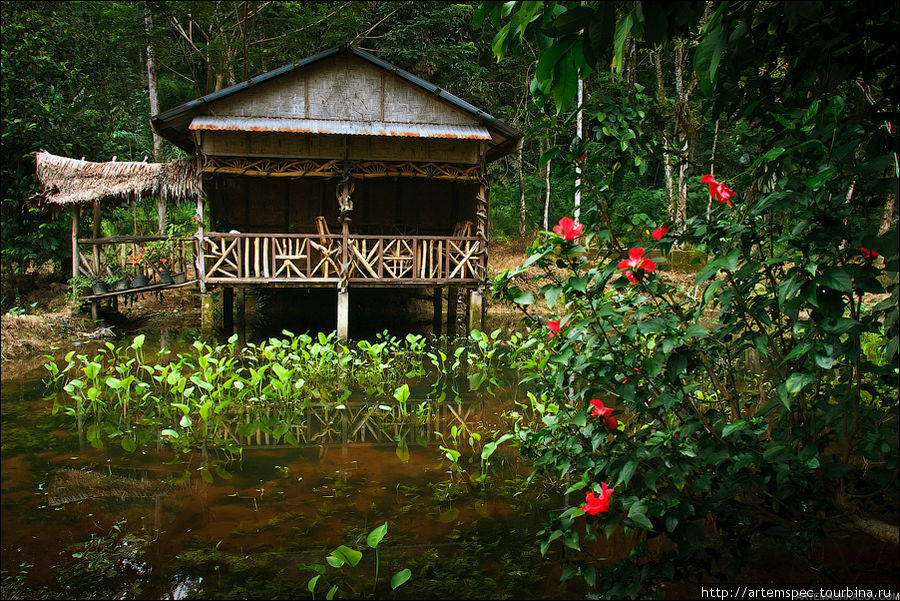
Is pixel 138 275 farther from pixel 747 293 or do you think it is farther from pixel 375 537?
pixel 747 293

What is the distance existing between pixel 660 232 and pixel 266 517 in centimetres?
309

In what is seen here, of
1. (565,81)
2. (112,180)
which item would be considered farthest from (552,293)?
(112,180)

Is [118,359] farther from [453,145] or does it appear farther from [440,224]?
[440,224]

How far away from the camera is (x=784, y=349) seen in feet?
9.36

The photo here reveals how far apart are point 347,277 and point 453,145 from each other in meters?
3.03

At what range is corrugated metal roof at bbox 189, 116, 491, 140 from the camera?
1017cm

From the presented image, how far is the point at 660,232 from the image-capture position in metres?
2.68

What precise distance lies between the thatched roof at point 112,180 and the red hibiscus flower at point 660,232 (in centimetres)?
1049

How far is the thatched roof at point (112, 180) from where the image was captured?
11.7m

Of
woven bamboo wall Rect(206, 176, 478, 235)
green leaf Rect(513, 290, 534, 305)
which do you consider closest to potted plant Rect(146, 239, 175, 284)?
woven bamboo wall Rect(206, 176, 478, 235)

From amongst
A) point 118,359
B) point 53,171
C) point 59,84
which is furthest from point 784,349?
point 59,84

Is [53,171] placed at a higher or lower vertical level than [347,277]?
higher

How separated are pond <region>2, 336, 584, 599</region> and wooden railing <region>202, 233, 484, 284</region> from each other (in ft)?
16.7

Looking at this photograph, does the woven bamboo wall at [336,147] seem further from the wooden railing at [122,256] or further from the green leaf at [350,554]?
the green leaf at [350,554]
